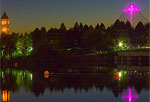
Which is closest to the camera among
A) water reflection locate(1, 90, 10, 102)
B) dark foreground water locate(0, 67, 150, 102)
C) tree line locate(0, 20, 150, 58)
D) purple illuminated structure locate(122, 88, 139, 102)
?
purple illuminated structure locate(122, 88, 139, 102)

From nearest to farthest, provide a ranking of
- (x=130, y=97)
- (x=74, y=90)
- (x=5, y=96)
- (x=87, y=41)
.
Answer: (x=130, y=97), (x=5, y=96), (x=74, y=90), (x=87, y=41)

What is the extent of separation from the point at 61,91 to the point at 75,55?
4506 centimetres

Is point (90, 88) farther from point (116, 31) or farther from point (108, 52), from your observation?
point (116, 31)

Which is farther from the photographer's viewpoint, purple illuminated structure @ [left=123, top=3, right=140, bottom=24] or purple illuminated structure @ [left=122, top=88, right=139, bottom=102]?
purple illuminated structure @ [left=123, top=3, right=140, bottom=24]

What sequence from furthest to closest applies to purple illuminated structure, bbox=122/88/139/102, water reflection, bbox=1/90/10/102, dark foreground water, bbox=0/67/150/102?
dark foreground water, bbox=0/67/150/102 < water reflection, bbox=1/90/10/102 < purple illuminated structure, bbox=122/88/139/102

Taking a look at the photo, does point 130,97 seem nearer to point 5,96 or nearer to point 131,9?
point 5,96

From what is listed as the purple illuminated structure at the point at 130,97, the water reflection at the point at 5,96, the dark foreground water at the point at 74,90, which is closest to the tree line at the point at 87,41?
the dark foreground water at the point at 74,90

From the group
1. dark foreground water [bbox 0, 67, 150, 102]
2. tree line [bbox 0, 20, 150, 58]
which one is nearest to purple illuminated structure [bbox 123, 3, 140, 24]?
tree line [bbox 0, 20, 150, 58]

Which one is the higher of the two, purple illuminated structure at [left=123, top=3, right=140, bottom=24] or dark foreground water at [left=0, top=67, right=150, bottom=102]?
purple illuminated structure at [left=123, top=3, right=140, bottom=24]

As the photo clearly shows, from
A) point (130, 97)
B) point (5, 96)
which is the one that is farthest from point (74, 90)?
point (5, 96)

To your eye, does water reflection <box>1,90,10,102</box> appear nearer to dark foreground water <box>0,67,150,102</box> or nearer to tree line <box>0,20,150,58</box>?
dark foreground water <box>0,67,150,102</box>

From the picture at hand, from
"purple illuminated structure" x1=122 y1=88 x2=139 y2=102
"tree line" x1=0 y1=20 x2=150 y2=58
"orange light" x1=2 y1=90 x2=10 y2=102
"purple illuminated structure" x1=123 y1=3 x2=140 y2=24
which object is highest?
"purple illuminated structure" x1=123 y1=3 x2=140 y2=24

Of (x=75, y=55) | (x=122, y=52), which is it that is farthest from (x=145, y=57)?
(x=75, y=55)

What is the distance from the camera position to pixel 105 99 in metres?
31.8
